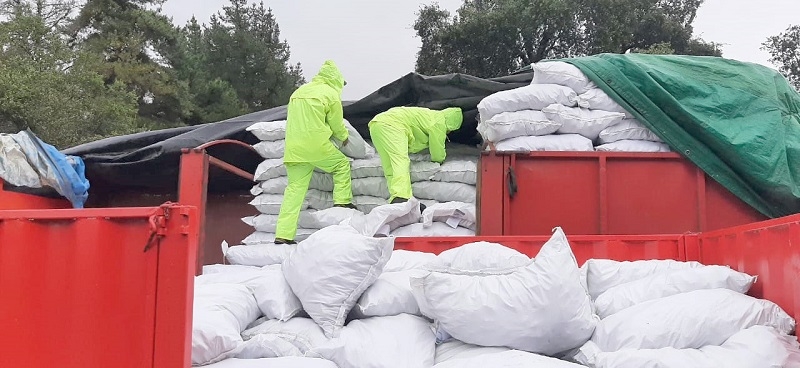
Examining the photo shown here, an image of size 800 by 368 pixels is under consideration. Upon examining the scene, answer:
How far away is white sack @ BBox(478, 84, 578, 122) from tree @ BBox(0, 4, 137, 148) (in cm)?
1716

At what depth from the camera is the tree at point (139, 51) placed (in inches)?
905

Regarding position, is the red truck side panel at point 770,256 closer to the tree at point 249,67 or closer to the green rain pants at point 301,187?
the green rain pants at point 301,187

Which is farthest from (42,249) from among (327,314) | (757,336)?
(757,336)

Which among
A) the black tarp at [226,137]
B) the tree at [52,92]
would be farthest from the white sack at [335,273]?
the tree at [52,92]

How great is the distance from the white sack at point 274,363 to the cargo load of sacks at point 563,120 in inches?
92.1

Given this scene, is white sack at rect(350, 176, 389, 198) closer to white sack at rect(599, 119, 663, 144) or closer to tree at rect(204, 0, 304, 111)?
white sack at rect(599, 119, 663, 144)

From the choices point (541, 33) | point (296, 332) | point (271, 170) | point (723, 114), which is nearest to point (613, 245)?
point (723, 114)

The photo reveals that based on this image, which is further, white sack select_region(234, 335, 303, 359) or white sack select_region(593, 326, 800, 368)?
white sack select_region(234, 335, 303, 359)

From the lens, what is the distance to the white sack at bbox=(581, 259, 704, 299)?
294 centimetres

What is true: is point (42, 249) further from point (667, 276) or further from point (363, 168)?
point (363, 168)

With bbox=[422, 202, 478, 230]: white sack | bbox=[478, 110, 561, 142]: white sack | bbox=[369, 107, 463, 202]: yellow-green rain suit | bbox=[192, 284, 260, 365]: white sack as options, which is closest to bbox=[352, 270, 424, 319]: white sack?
bbox=[192, 284, 260, 365]: white sack

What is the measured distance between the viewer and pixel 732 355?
2215 mm

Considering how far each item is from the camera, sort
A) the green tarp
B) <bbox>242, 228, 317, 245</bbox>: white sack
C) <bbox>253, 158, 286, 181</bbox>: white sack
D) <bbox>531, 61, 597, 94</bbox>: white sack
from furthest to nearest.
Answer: <bbox>253, 158, 286, 181</bbox>: white sack, <bbox>242, 228, 317, 245</bbox>: white sack, <bbox>531, 61, 597, 94</bbox>: white sack, the green tarp

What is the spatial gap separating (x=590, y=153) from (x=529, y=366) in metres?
2.30
